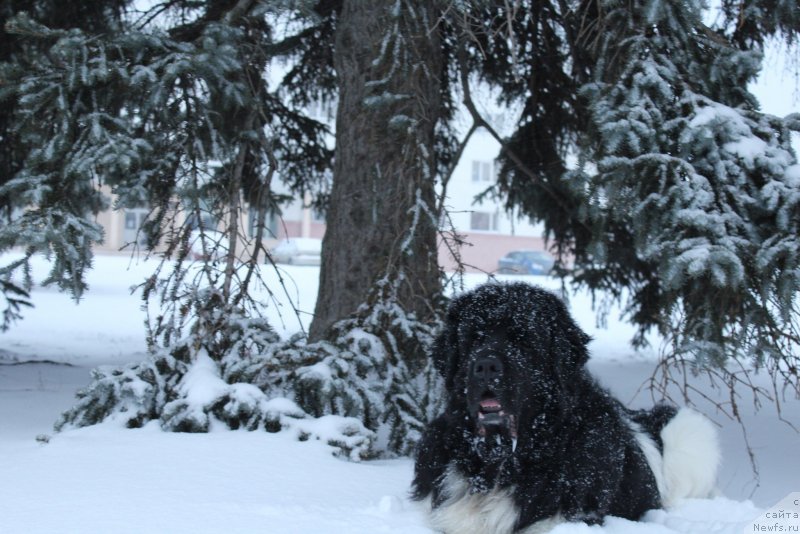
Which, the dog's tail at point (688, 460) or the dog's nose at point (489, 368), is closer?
the dog's nose at point (489, 368)

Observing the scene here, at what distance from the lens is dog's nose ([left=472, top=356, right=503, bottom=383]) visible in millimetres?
2818

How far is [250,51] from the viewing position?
6211 millimetres

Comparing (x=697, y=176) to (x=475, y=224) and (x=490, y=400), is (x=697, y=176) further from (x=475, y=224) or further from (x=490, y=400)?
(x=475, y=224)

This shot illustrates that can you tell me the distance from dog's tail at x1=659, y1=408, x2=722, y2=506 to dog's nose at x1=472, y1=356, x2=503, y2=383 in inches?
50.5

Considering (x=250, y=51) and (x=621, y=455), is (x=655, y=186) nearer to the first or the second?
(x=621, y=455)

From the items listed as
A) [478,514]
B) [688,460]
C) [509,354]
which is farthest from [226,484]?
[688,460]

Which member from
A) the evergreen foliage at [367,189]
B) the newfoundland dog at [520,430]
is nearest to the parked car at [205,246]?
the evergreen foliage at [367,189]

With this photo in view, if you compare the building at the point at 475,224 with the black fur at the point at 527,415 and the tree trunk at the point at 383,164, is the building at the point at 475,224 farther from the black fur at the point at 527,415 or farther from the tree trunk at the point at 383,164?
the black fur at the point at 527,415

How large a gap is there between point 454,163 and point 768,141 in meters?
3.25

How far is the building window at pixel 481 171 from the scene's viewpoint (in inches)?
1601

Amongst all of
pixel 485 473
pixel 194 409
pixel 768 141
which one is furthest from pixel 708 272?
pixel 194 409

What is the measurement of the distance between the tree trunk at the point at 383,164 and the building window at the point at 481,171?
3493 cm

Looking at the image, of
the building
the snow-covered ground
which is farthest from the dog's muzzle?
the building

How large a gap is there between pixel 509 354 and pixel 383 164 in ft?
9.81
